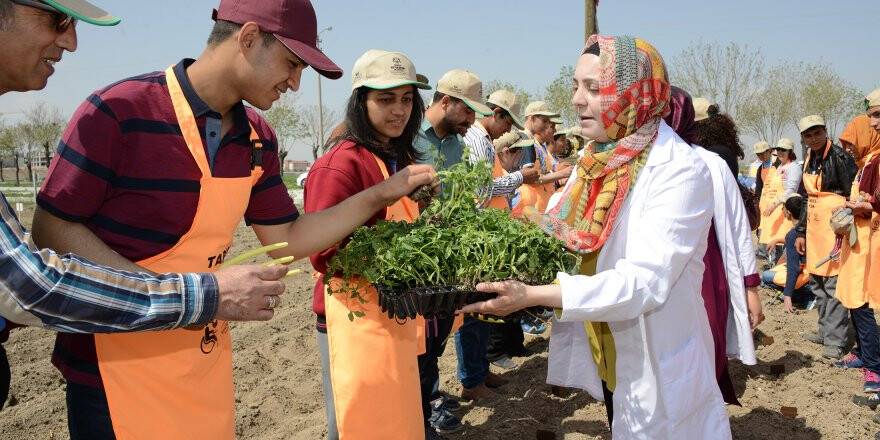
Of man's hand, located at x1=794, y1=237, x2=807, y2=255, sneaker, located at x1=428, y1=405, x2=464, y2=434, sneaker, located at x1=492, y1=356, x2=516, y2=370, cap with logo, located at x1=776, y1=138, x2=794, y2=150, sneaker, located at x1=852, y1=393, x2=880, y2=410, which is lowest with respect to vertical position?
sneaker, located at x1=492, y1=356, x2=516, y2=370

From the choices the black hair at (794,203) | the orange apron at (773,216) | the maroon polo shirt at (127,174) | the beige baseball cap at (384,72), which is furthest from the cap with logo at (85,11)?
the orange apron at (773,216)

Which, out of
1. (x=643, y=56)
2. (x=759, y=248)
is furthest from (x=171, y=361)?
(x=759, y=248)

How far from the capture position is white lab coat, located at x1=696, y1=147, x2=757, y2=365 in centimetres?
343

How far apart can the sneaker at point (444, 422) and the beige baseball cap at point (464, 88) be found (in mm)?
2130

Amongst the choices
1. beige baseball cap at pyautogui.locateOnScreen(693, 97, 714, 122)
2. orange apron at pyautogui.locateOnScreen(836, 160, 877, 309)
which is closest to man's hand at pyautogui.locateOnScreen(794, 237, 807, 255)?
orange apron at pyautogui.locateOnScreen(836, 160, 877, 309)

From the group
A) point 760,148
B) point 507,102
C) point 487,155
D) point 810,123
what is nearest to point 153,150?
point 487,155

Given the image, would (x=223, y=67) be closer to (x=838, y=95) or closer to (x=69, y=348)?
(x=69, y=348)

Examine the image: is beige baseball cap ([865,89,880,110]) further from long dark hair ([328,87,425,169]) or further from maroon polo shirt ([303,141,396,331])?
maroon polo shirt ([303,141,396,331])

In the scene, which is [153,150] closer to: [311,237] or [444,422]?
[311,237]

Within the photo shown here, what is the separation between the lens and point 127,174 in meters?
1.98

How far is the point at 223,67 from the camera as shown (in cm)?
220

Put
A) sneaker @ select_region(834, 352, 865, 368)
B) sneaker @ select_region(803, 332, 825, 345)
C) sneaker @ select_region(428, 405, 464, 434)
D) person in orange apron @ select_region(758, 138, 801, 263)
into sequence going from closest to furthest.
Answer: sneaker @ select_region(428, 405, 464, 434)
sneaker @ select_region(834, 352, 865, 368)
sneaker @ select_region(803, 332, 825, 345)
person in orange apron @ select_region(758, 138, 801, 263)

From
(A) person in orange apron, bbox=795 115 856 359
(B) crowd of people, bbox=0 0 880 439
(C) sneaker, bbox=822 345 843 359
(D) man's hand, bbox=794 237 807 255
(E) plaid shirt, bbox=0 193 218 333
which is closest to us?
(E) plaid shirt, bbox=0 193 218 333

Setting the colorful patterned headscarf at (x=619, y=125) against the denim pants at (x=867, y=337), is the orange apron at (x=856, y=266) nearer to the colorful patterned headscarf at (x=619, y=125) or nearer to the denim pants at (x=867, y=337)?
the denim pants at (x=867, y=337)
